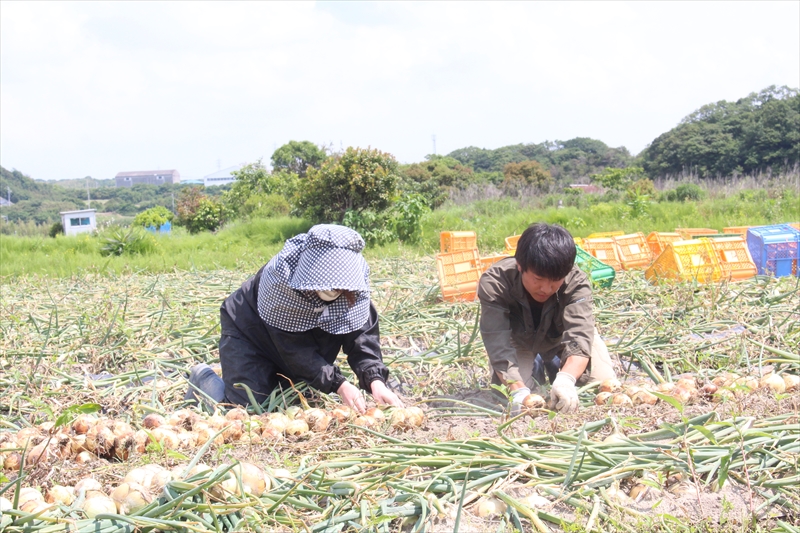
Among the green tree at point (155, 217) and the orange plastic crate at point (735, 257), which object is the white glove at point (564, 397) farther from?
the green tree at point (155, 217)

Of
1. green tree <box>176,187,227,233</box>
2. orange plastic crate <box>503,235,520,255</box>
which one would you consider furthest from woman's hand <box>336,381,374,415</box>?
green tree <box>176,187,227,233</box>

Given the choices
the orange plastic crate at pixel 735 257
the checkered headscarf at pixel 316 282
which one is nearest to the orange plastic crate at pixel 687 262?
the orange plastic crate at pixel 735 257

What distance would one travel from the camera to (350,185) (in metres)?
10.4

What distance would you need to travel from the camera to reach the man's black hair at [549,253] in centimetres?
236

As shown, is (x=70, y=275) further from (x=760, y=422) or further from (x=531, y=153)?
(x=531, y=153)

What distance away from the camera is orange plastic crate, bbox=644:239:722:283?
4.78m

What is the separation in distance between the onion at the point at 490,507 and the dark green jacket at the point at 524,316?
99cm

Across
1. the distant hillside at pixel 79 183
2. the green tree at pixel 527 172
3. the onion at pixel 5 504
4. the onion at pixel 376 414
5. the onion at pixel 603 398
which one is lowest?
the onion at pixel 603 398

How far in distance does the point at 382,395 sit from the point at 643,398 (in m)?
0.97

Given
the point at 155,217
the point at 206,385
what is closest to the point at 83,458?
the point at 206,385

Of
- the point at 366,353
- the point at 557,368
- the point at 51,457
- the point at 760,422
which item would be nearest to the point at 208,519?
the point at 51,457

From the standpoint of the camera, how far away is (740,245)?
512 cm

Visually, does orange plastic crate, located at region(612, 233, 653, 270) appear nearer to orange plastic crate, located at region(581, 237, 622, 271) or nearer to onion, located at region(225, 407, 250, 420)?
orange plastic crate, located at region(581, 237, 622, 271)

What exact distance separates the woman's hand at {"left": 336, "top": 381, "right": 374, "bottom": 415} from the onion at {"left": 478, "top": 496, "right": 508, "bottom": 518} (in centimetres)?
91
